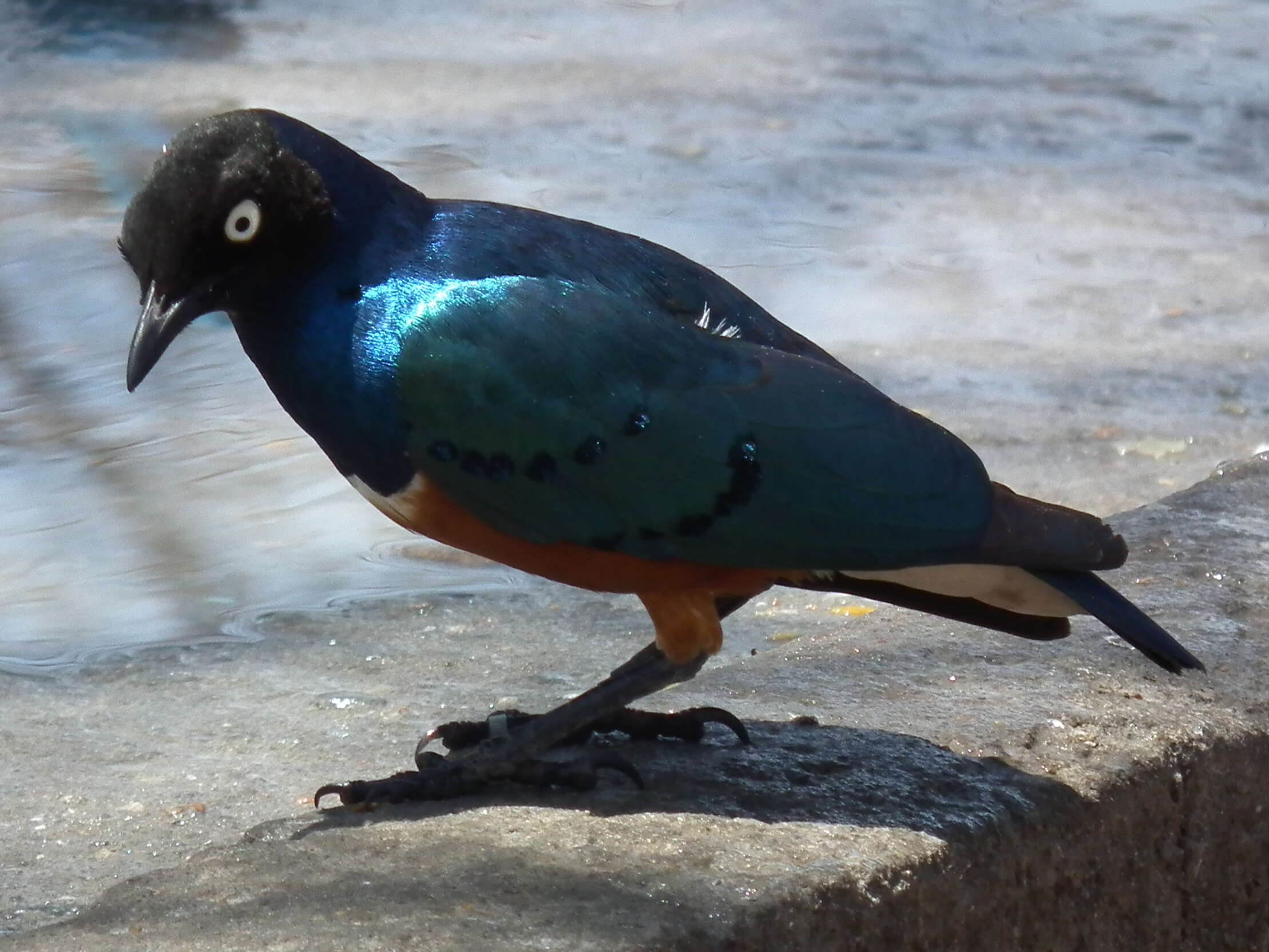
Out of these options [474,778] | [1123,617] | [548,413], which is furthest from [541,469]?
[1123,617]

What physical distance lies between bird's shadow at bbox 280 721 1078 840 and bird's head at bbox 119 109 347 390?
885mm

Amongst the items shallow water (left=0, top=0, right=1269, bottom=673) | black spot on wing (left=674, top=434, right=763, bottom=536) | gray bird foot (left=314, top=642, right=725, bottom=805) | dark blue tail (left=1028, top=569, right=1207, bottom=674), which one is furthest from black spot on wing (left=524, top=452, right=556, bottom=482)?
shallow water (left=0, top=0, right=1269, bottom=673)

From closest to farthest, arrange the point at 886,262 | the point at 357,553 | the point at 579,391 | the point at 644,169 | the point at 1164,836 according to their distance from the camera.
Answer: the point at 579,391
the point at 1164,836
the point at 357,553
the point at 886,262
the point at 644,169

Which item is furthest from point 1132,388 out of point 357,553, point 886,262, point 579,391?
point 579,391

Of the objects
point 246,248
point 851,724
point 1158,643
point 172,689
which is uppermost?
point 246,248

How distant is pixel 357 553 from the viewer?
543cm

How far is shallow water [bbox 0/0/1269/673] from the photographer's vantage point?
223 inches

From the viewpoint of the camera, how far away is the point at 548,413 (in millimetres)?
3025

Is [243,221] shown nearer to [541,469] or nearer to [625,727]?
[541,469]

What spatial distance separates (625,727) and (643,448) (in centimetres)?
61

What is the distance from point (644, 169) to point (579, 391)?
21.2ft

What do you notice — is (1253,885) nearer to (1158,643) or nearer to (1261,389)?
(1158,643)

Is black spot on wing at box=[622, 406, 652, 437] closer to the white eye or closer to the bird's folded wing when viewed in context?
the bird's folded wing

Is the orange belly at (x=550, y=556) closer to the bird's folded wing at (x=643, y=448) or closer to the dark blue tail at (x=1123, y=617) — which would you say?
the bird's folded wing at (x=643, y=448)
